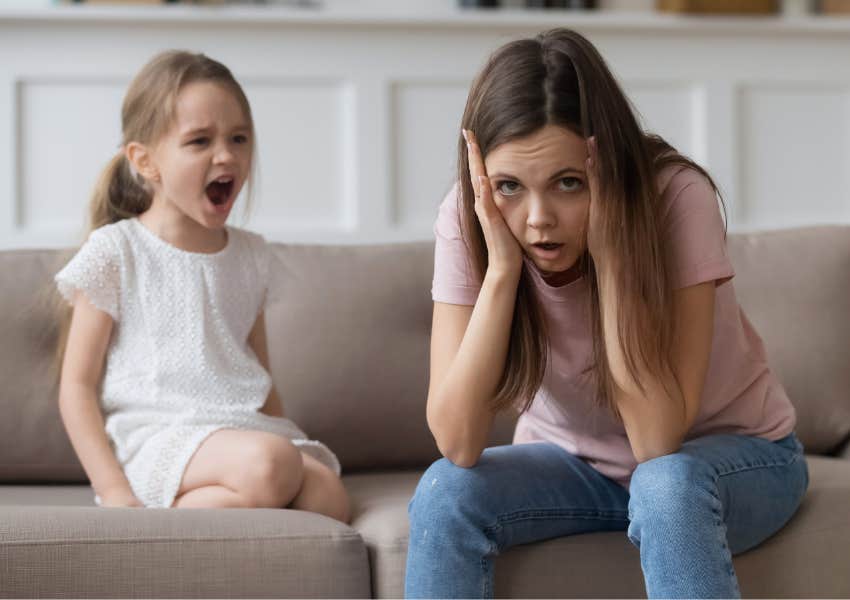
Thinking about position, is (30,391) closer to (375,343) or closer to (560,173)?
(375,343)

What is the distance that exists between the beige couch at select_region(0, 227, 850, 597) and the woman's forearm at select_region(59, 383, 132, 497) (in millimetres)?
78

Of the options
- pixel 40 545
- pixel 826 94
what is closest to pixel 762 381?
pixel 40 545

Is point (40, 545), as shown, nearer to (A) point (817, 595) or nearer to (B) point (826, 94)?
(A) point (817, 595)

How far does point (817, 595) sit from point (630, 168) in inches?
23.8

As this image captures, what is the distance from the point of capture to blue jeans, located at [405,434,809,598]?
4.08 ft

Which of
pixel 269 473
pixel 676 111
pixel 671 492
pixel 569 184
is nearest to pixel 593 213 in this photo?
pixel 569 184

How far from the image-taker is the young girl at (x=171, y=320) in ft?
5.63

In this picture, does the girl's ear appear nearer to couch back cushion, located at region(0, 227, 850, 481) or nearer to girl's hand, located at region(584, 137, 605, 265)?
couch back cushion, located at region(0, 227, 850, 481)

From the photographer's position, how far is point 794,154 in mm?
3703

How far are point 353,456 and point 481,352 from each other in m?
0.64

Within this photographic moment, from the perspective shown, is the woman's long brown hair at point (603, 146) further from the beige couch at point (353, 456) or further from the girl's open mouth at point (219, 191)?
the girl's open mouth at point (219, 191)

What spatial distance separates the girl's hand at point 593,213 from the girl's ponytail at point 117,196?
89 cm

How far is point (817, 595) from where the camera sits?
4.83ft

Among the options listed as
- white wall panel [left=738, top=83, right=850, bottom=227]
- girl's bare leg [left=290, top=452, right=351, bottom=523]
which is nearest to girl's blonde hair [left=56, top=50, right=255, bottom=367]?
girl's bare leg [left=290, top=452, right=351, bottom=523]
